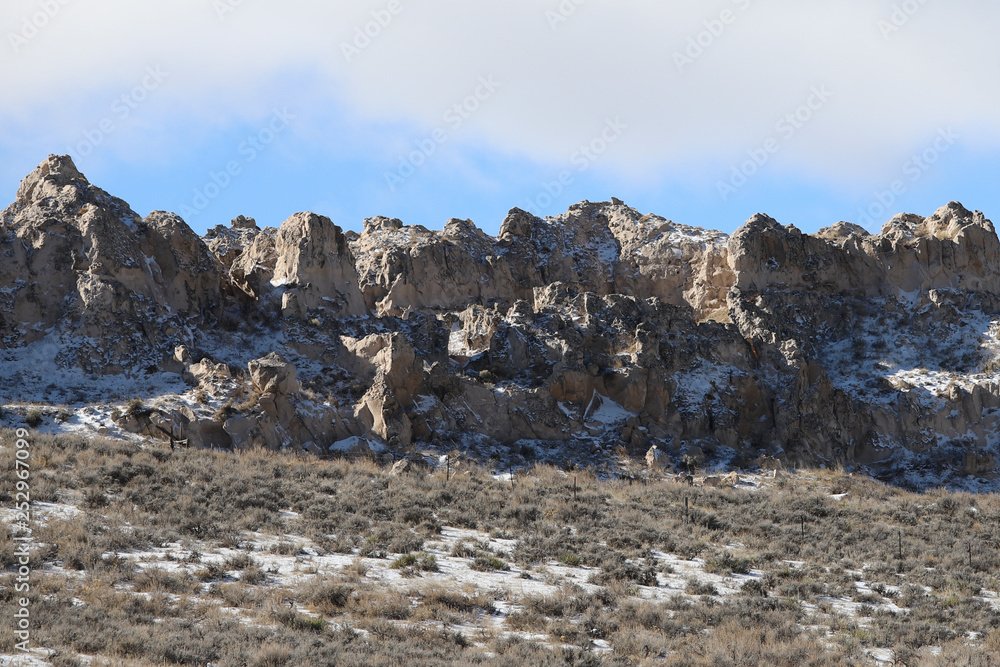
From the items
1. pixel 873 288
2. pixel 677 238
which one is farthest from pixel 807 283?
pixel 677 238

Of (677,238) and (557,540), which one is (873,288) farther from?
(557,540)

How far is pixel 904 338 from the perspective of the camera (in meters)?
48.9

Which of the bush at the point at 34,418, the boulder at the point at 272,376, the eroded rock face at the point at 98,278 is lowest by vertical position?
the bush at the point at 34,418

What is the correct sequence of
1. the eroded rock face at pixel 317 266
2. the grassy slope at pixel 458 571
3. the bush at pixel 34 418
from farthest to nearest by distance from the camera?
1. the eroded rock face at pixel 317 266
2. the bush at pixel 34 418
3. the grassy slope at pixel 458 571

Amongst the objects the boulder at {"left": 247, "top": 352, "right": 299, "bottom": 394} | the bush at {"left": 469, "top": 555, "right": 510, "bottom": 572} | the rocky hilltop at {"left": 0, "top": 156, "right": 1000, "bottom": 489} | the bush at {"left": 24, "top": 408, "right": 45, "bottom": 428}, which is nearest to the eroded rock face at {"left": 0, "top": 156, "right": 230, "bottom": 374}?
the rocky hilltop at {"left": 0, "top": 156, "right": 1000, "bottom": 489}

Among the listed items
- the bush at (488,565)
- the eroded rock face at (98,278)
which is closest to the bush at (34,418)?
the eroded rock face at (98,278)

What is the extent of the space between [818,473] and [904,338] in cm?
1523

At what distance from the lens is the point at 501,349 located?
4316 cm

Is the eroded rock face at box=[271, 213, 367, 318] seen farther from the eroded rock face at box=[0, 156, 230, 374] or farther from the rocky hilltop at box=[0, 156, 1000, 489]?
the eroded rock face at box=[0, 156, 230, 374]

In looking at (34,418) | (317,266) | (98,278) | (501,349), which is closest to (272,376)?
(34,418)

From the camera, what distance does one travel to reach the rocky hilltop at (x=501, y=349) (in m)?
36.4

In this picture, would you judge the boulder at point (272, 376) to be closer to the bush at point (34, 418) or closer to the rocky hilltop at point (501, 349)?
Answer: the rocky hilltop at point (501, 349)

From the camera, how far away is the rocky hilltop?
3641 cm

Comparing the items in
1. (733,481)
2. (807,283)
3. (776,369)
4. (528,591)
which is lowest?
(528,591)
